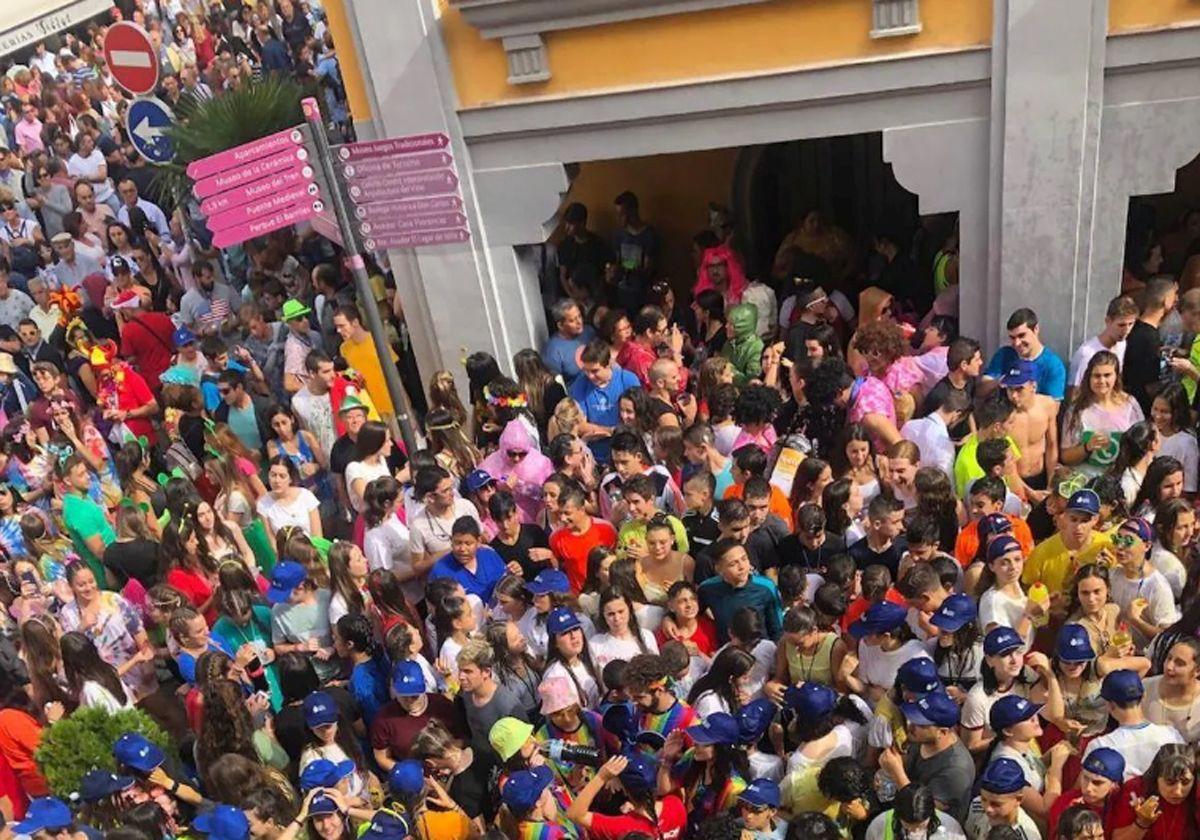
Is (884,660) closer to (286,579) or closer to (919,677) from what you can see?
(919,677)

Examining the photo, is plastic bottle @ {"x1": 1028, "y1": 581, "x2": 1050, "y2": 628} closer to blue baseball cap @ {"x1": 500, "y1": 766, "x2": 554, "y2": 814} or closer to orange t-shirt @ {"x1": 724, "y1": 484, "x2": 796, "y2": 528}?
orange t-shirt @ {"x1": 724, "y1": 484, "x2": 796, "y2": 528}

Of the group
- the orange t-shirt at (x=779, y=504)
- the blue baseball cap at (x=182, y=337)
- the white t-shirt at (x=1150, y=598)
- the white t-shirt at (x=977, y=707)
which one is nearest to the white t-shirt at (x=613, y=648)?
the orange t-shirt at (x=779, y=504)

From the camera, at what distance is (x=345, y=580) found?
18.7 feet

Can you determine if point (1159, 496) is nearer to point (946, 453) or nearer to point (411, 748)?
point (946, 453)

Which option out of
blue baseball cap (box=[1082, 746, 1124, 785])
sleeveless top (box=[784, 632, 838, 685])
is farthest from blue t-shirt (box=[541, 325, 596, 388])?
blue baseball cap (box=[1082, 746, 1124, 785])

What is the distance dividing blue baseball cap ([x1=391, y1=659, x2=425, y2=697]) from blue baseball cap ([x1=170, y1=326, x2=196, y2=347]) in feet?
16.3

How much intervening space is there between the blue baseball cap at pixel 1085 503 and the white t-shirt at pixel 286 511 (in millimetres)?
4261

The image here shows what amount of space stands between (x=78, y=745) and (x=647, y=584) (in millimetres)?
2818

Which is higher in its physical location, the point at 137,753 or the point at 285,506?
the point at 285,506

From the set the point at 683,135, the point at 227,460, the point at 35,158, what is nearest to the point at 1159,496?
the point at 683,135

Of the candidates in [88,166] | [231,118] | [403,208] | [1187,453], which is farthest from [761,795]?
[88,166]

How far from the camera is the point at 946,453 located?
231 inches

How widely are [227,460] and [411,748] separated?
2.80 meters

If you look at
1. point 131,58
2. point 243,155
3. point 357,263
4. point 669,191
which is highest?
point 131,58
